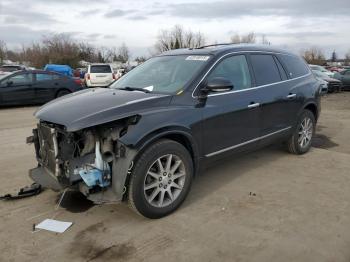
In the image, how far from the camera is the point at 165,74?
15.4ft

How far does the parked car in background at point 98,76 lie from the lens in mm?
19969

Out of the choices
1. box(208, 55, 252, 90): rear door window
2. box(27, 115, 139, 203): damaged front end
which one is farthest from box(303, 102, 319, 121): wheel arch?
box(27, 115, 139, 203): damaged front end

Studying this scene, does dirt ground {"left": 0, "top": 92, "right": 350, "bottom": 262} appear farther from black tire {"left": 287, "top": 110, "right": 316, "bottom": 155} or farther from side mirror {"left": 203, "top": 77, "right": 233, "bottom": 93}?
side mirror {"left": 203, "top": 77, "right": 233, "bottom": 93}

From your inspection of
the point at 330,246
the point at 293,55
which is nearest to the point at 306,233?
the point at 330,246

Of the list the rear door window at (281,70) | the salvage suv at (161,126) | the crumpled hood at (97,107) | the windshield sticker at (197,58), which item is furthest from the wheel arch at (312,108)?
the crumpled hood at (97,107)

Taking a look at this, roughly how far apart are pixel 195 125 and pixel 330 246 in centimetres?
183

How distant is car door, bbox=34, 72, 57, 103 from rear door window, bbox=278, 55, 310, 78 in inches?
424

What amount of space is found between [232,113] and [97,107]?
1.75m

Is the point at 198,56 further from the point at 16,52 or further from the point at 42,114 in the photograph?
the point at 16,52

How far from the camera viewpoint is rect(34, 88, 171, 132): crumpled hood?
11.5 ft

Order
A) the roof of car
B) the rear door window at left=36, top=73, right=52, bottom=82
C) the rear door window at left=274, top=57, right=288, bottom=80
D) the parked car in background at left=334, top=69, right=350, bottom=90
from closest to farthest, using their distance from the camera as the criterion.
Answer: the roof of car < the rear door window at left=274, top=57, right=288, bottom=80 < the rear door window at left=36, top=73, right=52, bottom=82 < the parked car in background at left=334, top=69, right=350, bottom=90

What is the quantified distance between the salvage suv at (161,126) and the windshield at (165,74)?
15 mm

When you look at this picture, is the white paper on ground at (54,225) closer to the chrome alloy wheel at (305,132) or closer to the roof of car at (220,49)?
the roof of car at (220,49)

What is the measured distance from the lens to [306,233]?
362cm
